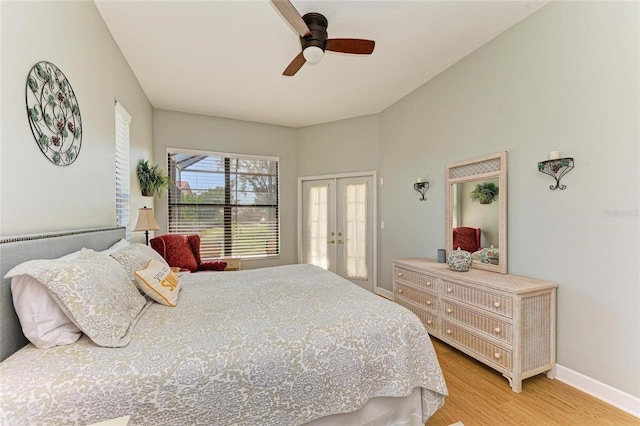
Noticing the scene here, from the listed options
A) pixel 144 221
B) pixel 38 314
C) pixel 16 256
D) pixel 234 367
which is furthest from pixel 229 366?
pixel 144 221

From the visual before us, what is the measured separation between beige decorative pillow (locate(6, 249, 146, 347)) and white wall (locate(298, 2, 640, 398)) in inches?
115

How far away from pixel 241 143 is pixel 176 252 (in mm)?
2173

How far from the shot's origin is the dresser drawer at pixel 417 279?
9.10 feet

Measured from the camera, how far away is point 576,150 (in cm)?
205

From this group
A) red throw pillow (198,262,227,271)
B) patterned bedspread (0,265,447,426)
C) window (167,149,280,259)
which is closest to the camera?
patterned bedspread (0,265,447,426)

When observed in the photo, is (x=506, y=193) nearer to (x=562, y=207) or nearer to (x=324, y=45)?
(x=562, y=207)

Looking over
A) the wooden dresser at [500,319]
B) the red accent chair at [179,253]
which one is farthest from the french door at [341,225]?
the wooden dresser at [500,319]

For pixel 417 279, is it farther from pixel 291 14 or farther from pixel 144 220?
pixel 144 220

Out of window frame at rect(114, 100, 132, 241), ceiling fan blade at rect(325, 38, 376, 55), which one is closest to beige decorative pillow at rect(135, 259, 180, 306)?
window frame at rect(114, 100, 132, 241)

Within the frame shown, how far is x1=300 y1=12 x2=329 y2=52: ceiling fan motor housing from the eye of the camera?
2.18 meters

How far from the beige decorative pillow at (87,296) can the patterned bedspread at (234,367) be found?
0.22 ft

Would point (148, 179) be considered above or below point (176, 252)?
above

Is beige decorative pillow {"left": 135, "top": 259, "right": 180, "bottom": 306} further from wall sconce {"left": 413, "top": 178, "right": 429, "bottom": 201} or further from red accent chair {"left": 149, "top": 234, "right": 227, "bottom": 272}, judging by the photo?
wall sconce {"left": 413, "top": 178, "right": 429, "bottom": 201}

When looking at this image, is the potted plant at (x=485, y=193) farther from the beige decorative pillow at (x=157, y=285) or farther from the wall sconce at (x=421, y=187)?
the beige decorative pillow at (x=157, y=285)
